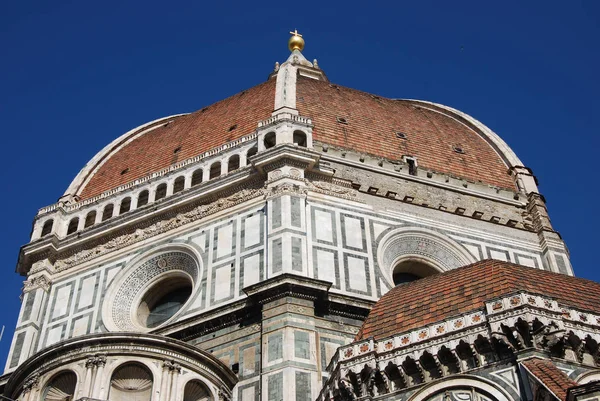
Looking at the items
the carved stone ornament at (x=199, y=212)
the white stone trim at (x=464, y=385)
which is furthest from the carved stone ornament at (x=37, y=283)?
the white stone trim at (x=464, y=385)

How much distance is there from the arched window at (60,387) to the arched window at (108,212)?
27.5 feet

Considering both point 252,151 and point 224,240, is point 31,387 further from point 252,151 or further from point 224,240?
point 252,151

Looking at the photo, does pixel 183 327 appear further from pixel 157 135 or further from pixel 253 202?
pixel 157 135

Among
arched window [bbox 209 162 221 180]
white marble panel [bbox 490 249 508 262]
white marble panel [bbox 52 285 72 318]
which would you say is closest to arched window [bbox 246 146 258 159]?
arched window [bbox 209 162 221 180]

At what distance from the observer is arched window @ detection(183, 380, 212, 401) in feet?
59.2

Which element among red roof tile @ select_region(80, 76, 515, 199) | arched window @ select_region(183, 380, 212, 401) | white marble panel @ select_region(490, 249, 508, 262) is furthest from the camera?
red roof tile @ select_region(80, 76, 515, 199)

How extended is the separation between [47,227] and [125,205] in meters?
2.36

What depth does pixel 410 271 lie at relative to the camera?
23.6 metres

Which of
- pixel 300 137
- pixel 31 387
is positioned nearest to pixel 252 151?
pixel 300 137

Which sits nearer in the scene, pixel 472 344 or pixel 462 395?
pixel 462 395

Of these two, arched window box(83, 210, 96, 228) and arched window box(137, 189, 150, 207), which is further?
arched window box(83, 210, 96, 228)

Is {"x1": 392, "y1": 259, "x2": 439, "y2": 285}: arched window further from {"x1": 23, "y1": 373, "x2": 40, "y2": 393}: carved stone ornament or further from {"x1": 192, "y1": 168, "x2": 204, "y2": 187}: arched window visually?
{"x1": 23, "y1": 373, "x2": 40, "y2": 393}: carved stone ornament

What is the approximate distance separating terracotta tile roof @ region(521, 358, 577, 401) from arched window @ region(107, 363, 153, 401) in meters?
7.25

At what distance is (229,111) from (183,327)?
34.4 feet
